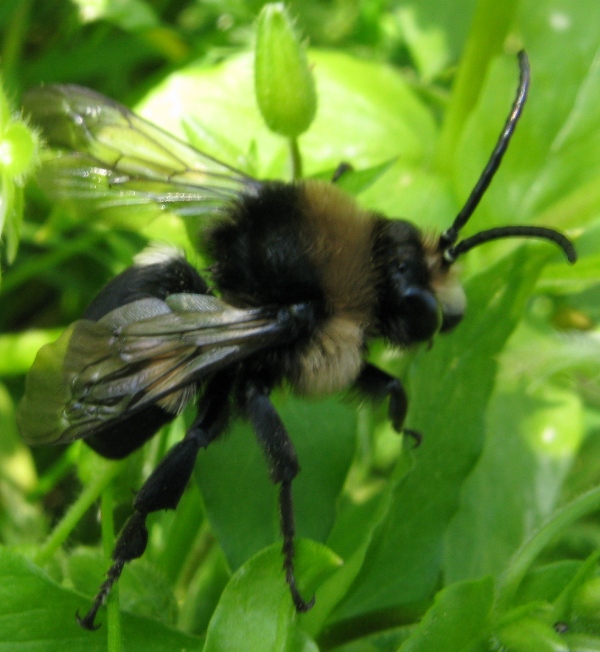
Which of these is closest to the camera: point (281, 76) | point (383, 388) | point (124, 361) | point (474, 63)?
point (124, 361)

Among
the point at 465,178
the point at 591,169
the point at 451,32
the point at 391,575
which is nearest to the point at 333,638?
the point at 391,575

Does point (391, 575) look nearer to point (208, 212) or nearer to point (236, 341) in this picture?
point (236, 341)

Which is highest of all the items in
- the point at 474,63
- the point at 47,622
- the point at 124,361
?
the point at 474,63

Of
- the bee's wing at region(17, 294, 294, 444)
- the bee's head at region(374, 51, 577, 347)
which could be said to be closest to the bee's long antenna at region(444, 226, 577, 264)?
the bee's head at region(374, 51, 577, 347)

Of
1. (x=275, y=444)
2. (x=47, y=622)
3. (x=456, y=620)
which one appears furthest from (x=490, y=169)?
(x=47, y=622)

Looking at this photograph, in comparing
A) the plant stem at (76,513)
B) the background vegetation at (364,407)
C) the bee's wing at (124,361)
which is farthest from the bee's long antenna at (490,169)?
the plant stem at (76,513)

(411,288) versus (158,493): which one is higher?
(411,288)

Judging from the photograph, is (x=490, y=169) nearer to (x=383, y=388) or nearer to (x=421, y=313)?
(x=421, y=313)
